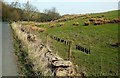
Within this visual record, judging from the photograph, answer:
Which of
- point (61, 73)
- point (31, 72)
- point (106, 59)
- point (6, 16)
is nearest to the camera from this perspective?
point (61, 73)

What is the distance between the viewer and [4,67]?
49.1ft

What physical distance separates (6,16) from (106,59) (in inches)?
2537

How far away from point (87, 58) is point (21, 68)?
251 inches

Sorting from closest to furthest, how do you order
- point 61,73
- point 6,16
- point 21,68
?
1. point 61,73
2. point 21,68
3. point 6,16

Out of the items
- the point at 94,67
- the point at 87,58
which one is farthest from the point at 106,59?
the point at 94,67

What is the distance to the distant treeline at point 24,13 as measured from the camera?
82.1m

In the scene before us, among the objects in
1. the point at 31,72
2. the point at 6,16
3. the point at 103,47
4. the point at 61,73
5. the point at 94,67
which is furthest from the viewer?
the point at 6,16

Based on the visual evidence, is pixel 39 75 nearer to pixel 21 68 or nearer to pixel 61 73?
pixel 61 73

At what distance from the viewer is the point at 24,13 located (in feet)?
311

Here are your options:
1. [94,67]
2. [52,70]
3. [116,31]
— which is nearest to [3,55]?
[94,67]

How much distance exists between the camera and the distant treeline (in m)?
82.1

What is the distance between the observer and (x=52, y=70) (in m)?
12.2

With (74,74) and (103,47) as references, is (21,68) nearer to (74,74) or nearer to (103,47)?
(74,74)

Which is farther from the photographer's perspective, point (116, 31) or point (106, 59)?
point (116, 31)
